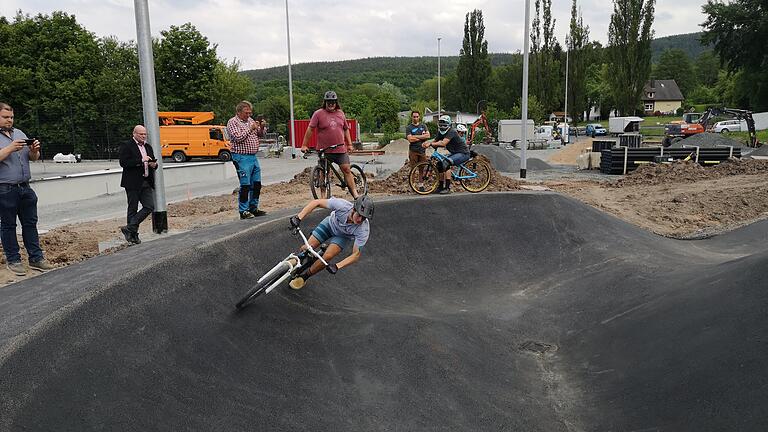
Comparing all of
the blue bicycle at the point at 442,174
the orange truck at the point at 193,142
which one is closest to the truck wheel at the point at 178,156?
the orange truck at the point at 193,142

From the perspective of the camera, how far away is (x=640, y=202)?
1593 cm

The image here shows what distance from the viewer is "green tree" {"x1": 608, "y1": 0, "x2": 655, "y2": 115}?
205 feet

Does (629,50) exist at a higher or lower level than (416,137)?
higher

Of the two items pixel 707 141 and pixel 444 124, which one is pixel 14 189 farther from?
pixel 707 141

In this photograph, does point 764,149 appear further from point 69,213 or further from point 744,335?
point 69,213

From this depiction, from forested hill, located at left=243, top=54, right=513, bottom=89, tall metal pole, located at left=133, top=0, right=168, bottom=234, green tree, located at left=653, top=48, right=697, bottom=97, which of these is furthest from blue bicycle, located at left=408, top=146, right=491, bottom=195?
forested hill, located at left=243, top=54, right=513, bottom=89

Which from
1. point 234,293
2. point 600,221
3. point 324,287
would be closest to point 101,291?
point 234,293

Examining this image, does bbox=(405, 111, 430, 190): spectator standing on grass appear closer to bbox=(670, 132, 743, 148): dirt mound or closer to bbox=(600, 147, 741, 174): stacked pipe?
bbox=(600, 147, 741, 174): stacked pipe

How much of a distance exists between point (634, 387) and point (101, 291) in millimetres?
4960

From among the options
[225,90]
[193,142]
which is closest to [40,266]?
[193,142]

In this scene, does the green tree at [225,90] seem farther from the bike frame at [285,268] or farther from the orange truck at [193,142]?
the bike frame at [285,268]

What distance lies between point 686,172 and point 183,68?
1621 inches

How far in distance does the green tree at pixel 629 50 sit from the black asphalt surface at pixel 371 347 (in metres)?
63.7

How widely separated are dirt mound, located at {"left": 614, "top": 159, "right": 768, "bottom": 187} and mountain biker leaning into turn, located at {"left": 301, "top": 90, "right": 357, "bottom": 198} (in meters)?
13.6
